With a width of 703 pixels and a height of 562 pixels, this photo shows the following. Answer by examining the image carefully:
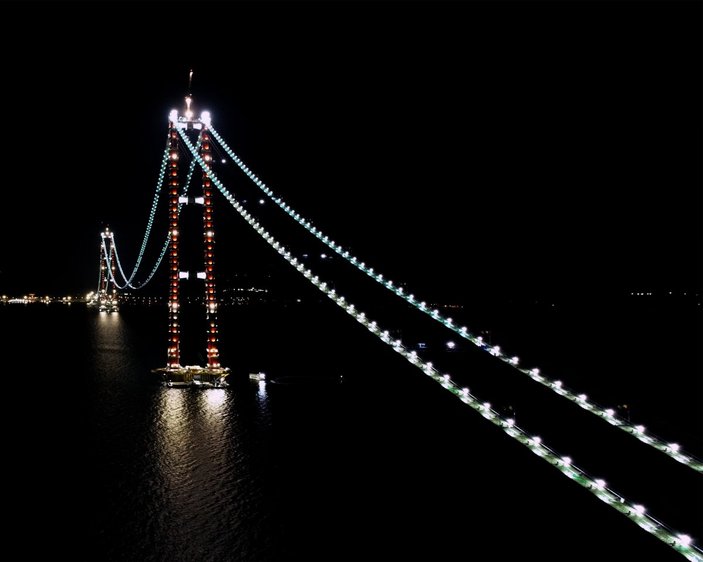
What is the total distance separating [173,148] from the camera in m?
27.2

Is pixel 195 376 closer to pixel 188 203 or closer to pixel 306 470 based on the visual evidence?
pixel 188 203

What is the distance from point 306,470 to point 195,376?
1211 centimetres

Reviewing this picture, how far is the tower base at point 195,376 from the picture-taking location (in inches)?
1155

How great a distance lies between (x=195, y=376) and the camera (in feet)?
98.0

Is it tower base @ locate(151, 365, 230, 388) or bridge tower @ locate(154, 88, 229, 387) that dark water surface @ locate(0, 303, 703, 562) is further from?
bridge tower @ locate(154, 88, 229, 387)

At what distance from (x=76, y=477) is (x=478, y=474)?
43.9 feet

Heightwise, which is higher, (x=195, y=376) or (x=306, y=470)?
(x=195, y=376)

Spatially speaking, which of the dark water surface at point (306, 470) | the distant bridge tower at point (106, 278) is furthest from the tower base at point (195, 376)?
the distant bridge tower at point (106, 278)

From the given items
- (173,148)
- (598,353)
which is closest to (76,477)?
(173,148)

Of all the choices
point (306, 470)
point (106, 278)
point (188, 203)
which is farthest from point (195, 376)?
point (106, 278)

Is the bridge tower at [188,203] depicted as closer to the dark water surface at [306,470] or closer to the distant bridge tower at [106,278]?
the dark water surface at [306,470]

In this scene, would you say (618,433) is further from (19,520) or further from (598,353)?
(598,353)

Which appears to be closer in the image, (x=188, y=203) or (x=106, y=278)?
(x=188, y=203)

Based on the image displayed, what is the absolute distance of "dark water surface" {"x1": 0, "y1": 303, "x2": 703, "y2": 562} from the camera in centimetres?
1501
